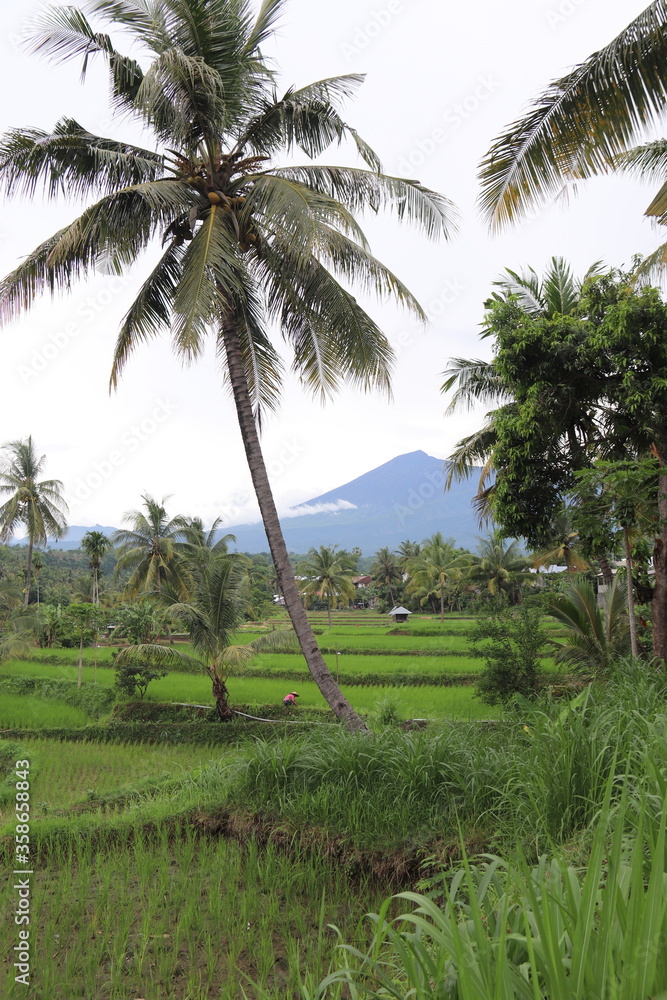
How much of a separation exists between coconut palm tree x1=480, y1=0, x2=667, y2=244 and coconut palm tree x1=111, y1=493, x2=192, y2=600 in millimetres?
22442

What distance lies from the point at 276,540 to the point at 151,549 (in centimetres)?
2165

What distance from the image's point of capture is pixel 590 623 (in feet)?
37.5

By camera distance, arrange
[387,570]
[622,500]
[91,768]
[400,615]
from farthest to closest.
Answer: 1. [387,570]
2. [400,615]
3. [91,768]
4. [622,500]

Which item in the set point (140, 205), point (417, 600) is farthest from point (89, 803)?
point (417, 600)

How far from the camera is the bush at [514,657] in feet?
40.9

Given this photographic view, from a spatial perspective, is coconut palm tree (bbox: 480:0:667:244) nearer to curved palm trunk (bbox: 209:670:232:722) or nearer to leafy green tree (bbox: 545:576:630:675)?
leafy green tree (bbox: 545:576:630:675)

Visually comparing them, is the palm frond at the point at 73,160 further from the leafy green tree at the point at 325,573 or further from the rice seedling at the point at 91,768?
the leafy green tree at the point at 325,573

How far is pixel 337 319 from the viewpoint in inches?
295

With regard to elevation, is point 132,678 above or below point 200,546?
below

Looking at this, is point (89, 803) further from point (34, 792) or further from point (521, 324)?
point (521, 324)

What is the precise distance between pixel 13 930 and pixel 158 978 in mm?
1242

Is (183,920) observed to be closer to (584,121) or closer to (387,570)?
(584,121)

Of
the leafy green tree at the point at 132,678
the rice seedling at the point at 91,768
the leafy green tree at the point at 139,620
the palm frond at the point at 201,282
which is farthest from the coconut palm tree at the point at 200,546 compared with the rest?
the palm frond at the point at 201,282

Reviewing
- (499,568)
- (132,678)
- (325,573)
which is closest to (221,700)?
(132,678)
